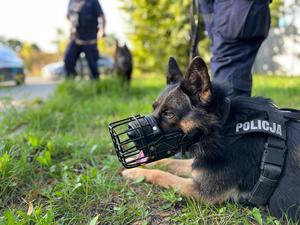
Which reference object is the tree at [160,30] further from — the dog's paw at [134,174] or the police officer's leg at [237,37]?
the dog's paw at [134,174]

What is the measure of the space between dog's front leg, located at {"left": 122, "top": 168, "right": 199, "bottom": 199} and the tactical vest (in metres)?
0.40

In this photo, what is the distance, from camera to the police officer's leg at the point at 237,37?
2.75 metres

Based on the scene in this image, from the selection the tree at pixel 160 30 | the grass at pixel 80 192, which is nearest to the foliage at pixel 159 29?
the tree at pixel 160 30

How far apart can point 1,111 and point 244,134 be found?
3474 millimetres

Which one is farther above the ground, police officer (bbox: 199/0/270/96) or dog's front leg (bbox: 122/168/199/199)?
police officer (bbox: 199/0/270/96)

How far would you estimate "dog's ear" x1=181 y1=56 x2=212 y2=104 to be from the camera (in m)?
2.04

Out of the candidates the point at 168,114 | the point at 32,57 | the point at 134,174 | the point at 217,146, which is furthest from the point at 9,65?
the point at 32,57

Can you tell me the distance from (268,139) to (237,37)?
1118 mm

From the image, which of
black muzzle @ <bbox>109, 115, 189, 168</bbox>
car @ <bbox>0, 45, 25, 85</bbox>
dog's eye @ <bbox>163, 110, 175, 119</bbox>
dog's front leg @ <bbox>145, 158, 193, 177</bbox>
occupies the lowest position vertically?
car @ <bbox>0, 45, 25, 85</bbox>

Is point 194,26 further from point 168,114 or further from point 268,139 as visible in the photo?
point 268,139

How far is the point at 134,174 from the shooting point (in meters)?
2.73

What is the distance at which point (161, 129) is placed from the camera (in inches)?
84.9

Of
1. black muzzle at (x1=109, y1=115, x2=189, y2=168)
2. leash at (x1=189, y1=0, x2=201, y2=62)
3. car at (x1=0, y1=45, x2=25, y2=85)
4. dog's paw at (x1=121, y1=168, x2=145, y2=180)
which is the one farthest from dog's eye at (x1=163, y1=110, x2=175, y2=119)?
car at (x1=0, y1=45, x2=25, y2=85)

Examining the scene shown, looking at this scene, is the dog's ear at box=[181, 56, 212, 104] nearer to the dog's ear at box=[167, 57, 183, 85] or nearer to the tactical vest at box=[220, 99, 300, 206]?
the tactical vest at box=[220, 99, 300, 206]
